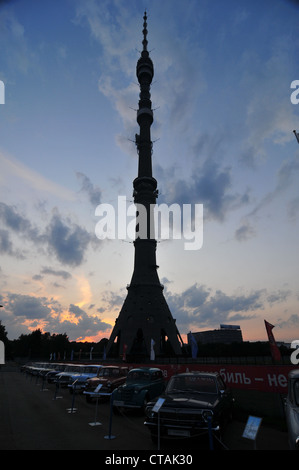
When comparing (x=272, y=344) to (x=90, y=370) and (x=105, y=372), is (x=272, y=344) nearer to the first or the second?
(x=105, y=372)

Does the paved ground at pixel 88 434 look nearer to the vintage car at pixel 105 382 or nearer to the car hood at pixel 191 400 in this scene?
the car hood at pixel 191 400

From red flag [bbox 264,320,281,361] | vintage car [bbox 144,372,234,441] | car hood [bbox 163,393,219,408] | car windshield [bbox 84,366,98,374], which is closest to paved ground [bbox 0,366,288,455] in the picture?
vintage car [bbox 144,372,234,441]

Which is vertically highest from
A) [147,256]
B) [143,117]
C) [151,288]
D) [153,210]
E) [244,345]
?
[143,117]

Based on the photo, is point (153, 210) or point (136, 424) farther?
point (153, 210)

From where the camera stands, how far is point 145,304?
50.8 m

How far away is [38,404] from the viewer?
42.7 ft

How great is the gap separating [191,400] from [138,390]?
406cm

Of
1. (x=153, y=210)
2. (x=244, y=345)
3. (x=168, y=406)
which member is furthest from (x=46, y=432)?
(x=244, y=345)

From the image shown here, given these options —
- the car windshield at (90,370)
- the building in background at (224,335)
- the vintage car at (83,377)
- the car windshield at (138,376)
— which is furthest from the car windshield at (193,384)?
the building in background at (224,335)

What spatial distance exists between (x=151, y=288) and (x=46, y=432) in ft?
145

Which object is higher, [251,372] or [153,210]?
[153,210]

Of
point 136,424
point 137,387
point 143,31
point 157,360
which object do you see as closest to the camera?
point 136,424
